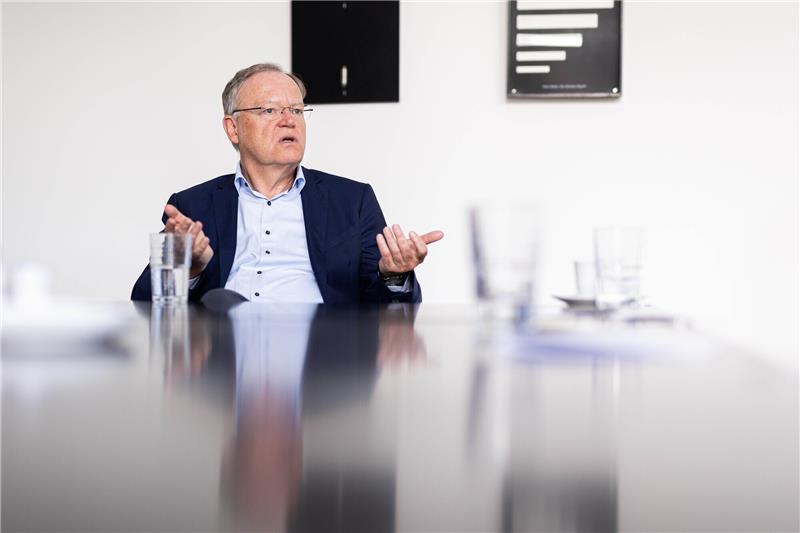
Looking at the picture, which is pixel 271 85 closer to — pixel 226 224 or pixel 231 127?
pixel 231 127

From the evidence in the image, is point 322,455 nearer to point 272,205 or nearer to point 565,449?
point 565,449

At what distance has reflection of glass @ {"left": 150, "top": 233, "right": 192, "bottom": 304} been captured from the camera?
1.52 m

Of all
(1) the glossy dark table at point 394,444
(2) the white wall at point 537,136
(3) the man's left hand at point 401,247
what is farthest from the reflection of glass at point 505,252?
(2) the white wall at point 537,136

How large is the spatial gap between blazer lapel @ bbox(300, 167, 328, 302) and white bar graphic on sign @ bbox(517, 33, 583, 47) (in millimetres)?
1260

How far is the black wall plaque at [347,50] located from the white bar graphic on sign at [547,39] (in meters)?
0.52

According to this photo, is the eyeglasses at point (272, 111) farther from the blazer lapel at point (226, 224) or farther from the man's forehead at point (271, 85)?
the blazer lapel at point (226, 224)

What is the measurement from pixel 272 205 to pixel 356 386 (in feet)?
7.06

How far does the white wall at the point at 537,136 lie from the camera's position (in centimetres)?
343

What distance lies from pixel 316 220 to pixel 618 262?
48.0 inches

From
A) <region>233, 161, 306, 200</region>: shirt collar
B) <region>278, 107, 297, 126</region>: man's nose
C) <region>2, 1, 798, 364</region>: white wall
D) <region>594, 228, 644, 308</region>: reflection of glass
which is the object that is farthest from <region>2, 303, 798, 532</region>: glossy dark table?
<region>2, 1, 798, 364</region>: white wall

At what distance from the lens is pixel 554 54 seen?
3457mm

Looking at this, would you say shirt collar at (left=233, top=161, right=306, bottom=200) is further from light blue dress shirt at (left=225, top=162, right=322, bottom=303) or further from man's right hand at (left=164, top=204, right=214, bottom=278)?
man's right hand at (left=164, top=204, right=214, bottom=278)

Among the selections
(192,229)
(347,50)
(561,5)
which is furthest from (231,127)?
(561,5)

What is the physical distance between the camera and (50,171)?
3.75 m
